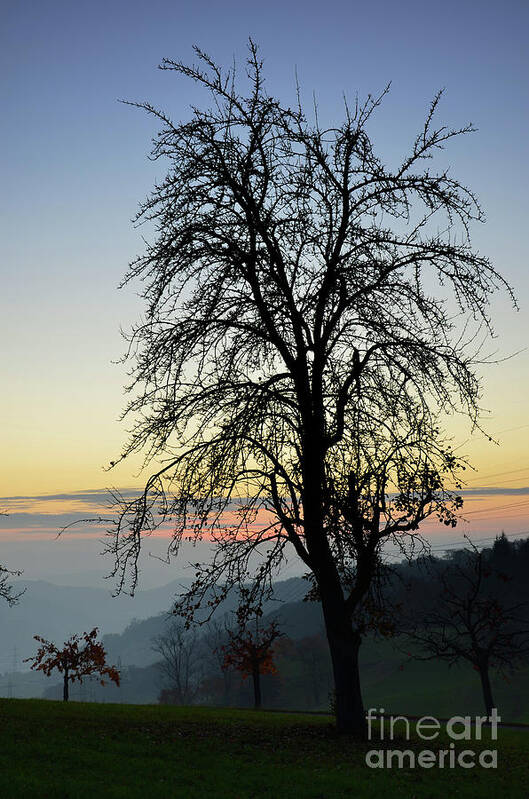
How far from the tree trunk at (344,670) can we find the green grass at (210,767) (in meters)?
0.46

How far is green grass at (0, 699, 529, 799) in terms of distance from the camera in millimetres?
11641

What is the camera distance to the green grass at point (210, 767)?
1164 centimetres

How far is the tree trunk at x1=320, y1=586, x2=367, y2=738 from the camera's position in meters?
16.4

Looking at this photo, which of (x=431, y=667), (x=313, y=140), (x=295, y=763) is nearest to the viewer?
(x=295, y=763)

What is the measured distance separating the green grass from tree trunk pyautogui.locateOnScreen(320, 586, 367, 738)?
1.51 feet

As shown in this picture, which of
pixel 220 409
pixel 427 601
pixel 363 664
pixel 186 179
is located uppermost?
pixel 186 179

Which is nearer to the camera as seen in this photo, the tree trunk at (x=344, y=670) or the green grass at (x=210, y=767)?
the green grass at (x=210, y=767)

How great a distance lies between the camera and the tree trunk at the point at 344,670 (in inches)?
646

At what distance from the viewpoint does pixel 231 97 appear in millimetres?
16078

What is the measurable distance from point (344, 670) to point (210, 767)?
14.3ft

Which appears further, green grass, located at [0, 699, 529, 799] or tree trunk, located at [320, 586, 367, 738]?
tree trunk, located at [320, 586, 367, 738]

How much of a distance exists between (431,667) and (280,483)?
3645 inches

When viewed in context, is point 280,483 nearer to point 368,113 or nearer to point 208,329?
point 208,329

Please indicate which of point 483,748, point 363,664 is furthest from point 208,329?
point 363,664
